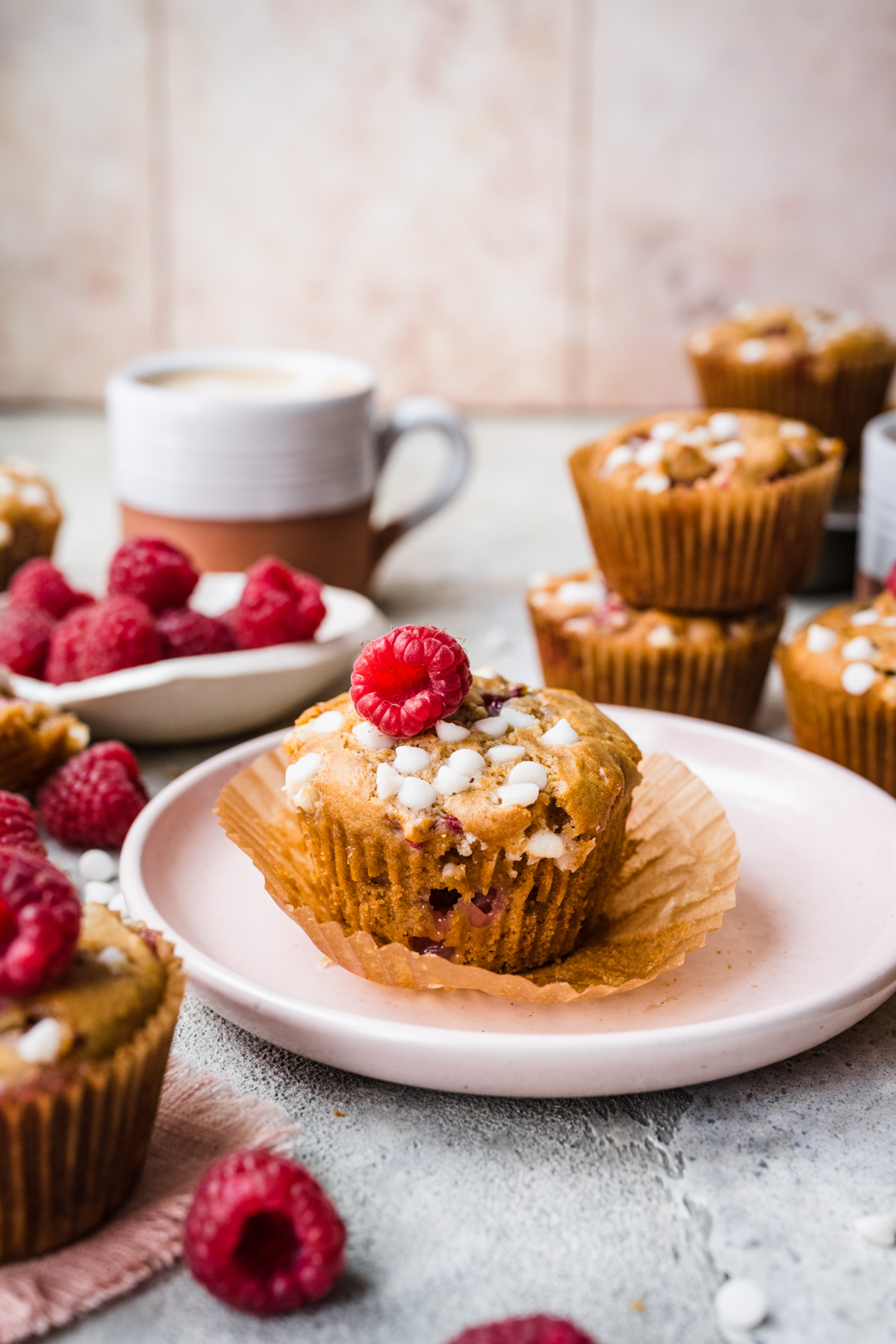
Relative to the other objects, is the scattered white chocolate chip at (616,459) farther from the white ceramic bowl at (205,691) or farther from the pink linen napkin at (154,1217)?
the pink linen napkin at (154,1217)

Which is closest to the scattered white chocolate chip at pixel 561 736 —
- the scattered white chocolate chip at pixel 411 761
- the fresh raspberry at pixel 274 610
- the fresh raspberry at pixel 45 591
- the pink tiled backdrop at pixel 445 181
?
the scattered white chocolate chip at pixel 411 761

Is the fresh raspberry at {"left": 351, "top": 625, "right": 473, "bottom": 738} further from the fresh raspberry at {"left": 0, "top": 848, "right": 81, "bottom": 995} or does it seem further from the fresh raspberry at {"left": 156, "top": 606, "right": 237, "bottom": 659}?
the fresh raspberry at {"left": 156, "top": 606, "right": 237, "bottom": 659}

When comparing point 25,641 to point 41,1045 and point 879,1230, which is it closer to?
point 41,1045

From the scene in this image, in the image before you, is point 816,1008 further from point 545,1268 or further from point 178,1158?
point 178,1158

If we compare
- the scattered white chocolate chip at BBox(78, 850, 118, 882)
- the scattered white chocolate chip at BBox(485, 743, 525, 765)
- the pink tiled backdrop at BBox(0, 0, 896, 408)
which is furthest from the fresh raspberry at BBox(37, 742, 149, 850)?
the pink tiled backdrop at BBox(0, 0, 896, 408)

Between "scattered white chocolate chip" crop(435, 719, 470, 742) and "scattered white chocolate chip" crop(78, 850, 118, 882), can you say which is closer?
"scattered white chocolate chip" crop(435, 719, 470, 742)

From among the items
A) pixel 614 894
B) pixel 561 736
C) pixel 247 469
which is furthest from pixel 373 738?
pixel 247 469
